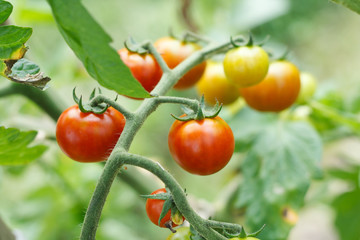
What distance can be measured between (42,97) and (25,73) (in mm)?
310

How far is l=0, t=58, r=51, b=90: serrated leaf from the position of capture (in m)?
0.46

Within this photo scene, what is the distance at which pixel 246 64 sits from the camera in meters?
0.61

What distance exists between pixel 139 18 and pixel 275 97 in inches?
76.6

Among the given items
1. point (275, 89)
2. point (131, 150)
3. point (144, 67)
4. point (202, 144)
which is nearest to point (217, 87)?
point (275, 89)

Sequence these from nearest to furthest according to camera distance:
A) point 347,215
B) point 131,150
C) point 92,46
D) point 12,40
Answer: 1. point 92,46
2. point 12,40
3. point 347,215
4. point 131,150

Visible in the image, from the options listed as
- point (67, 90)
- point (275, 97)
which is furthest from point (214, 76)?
point (67, 90)

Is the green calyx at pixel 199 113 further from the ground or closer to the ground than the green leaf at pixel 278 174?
further from the ground

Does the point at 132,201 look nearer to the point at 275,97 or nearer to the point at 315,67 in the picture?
the point at 275,97

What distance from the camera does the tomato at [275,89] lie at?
0.74 m

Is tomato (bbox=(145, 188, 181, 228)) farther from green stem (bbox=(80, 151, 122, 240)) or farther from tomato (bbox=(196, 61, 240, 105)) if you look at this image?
tomato (bbox=(196, 61, 240, 105))

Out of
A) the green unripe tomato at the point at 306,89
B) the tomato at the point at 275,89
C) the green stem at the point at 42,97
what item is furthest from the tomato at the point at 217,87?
the green stem at the point at 42,97

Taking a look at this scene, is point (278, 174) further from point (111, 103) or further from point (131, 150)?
Answer: point (131, 150)

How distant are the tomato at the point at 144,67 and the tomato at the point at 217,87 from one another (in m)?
0.21

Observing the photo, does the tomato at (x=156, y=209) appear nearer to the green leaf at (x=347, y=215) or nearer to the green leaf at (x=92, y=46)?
the green leaf at (x=92, y=46)
